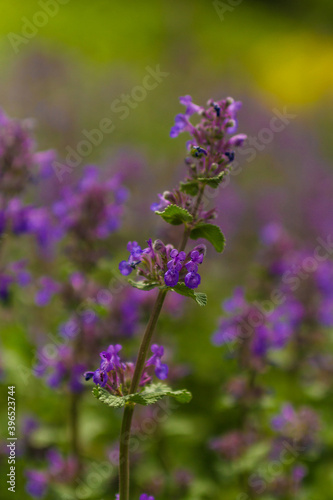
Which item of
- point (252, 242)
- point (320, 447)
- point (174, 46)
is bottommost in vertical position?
point (320, 447)

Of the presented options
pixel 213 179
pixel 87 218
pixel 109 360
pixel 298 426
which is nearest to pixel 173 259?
pixel 213 179

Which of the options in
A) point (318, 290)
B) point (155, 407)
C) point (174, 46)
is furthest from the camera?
point (174, 46)

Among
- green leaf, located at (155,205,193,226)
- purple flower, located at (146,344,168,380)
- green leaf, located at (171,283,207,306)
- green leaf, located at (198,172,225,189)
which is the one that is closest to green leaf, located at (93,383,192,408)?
purple flower, located at (146,344,168,380)

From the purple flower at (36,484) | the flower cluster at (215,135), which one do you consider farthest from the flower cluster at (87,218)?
the flower cluster at (215,135)

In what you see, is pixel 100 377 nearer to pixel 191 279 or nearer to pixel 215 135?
pixel 191 279

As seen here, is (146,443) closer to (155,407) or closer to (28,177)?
(155,407)

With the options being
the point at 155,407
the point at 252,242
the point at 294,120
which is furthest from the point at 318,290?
the point at 294,120

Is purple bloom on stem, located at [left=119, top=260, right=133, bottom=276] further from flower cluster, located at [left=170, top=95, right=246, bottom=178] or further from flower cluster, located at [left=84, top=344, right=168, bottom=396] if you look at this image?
flower cluster, located at [left=170, top=95, right=246, bottom=178]
